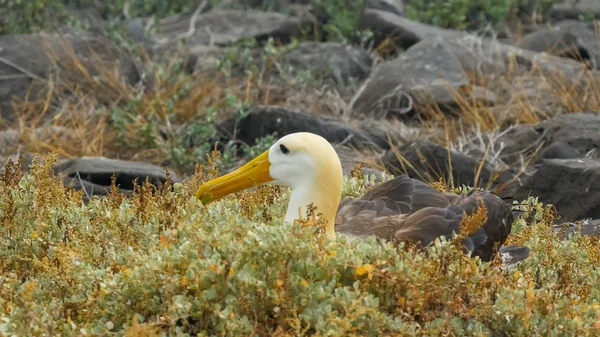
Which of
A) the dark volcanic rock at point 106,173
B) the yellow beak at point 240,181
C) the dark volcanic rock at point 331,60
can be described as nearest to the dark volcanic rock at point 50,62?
the dark volcanic rock at point 331,60

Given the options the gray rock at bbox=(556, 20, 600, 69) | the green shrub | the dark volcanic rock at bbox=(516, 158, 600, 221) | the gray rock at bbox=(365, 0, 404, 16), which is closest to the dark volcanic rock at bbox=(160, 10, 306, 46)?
the gray rock at bbox=(365, 0, 404, 16)

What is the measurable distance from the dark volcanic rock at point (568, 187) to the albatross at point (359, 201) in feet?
5.15

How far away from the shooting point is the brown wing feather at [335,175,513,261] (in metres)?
4.88

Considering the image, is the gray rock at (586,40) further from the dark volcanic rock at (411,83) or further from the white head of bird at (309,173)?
the white head of bird at (309,173)

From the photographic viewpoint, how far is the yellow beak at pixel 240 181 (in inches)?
191

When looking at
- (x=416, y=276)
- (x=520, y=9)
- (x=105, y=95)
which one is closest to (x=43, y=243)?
(x=416, y=276)

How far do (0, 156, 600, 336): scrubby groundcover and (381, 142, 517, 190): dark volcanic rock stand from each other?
282 centimetres

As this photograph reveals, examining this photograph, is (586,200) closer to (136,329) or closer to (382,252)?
(382,252)

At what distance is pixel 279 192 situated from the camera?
573 centimetres

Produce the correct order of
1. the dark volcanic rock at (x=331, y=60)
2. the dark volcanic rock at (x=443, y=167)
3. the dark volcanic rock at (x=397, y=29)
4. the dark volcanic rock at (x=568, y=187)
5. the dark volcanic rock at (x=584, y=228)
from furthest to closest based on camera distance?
the dark volcanic rock at (x=397, y=29), the dark volcanic rock at (x=331, y=60), the dark volcanic rock at (x=443, y=167), the dark volcanic rock at (x=568, y=187), the dark volcanic rock at (x=584, y=228)

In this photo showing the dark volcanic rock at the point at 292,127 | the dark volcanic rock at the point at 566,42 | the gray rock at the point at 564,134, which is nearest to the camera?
the gray rock at the point at 564,134

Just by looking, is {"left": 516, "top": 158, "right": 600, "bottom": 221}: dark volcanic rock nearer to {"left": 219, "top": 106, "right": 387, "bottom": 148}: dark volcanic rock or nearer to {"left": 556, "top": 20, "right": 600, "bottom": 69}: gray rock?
{"left": 219, "top": 106, "right": 387, "bottom": 148}: dark volcanic rock

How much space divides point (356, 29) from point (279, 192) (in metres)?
7.40

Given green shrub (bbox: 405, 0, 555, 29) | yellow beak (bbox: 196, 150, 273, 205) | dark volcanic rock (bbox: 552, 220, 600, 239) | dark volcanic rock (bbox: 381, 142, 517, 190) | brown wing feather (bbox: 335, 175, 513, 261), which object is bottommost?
green shrub (bbox: 405, 0, 555, 29)
